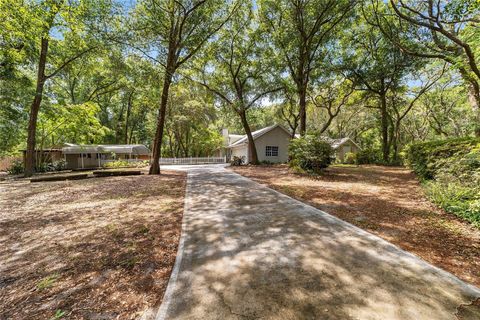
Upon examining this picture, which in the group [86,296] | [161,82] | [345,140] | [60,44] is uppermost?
[60,44]

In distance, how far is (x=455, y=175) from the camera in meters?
5.61

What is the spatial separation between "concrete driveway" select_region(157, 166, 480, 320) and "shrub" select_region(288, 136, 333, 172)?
702cm

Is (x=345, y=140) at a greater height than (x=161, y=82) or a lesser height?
lesser

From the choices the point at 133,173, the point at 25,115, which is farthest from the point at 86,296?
the point at 25,115

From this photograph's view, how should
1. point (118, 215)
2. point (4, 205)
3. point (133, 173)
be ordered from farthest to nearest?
point (133, 173) → point (4, 205) → point (118, 215)

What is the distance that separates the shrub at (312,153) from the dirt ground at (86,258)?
7.56 metres

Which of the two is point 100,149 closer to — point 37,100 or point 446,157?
point 37,100

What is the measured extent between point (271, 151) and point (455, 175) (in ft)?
58.1

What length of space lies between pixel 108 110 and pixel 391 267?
3748cm

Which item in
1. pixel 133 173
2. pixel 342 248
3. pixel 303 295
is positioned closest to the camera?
pixel 303 295

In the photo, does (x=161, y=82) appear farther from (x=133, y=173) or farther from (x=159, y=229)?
(x=159, y=229)

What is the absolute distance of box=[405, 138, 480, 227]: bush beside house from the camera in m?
4.43

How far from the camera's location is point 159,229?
4.26 m

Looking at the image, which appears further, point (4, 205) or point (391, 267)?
point (4, 205)
